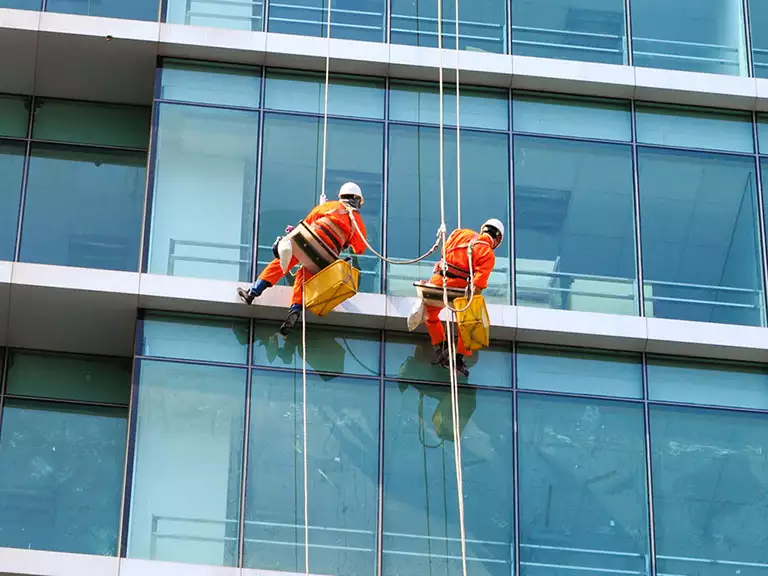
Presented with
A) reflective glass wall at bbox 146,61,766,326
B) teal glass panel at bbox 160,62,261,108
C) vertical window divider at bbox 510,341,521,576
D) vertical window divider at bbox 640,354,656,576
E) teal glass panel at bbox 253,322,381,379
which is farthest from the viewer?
teal glass panel at bbox 160,62,261,108

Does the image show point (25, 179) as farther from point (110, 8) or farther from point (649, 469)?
point (649, 469)

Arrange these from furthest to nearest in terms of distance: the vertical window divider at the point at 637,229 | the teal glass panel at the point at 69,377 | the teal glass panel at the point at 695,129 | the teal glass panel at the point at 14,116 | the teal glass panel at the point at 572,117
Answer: the teal glass panel at the point at 14,116 → the teal glass panel at the point at 69,377 → the teal glass panel at the point at 695,129 → the teal glass panel at the point at 572,117 → the vertical window divider at the point at 637,229

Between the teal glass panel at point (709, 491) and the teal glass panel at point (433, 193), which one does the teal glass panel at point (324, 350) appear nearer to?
the teal glass panel at point (433, 193)

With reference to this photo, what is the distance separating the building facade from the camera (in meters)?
22.7

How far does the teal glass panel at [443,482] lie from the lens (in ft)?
73.6

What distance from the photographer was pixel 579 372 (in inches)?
939

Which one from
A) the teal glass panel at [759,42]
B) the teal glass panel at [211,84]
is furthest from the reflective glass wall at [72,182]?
the teal glass panel at [759,42]

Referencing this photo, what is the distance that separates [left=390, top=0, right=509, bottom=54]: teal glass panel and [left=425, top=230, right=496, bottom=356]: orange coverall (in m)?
3.19

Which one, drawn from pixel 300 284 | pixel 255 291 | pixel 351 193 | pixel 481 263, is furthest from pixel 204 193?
pixel 481 263

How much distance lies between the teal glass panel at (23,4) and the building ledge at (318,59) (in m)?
0.27

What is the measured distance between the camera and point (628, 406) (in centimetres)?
2369

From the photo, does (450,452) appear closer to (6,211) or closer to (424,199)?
(424,199)

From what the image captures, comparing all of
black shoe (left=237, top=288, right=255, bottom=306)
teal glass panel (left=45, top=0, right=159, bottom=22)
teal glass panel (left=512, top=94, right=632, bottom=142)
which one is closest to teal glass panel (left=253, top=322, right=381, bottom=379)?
black shoe (left=237, top=288, right=255, bottom=306)

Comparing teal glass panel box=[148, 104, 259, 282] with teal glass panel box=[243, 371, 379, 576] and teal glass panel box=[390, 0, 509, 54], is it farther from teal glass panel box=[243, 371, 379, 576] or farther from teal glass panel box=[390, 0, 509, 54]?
teal glass panel box=[390, 0, 509, 54]
